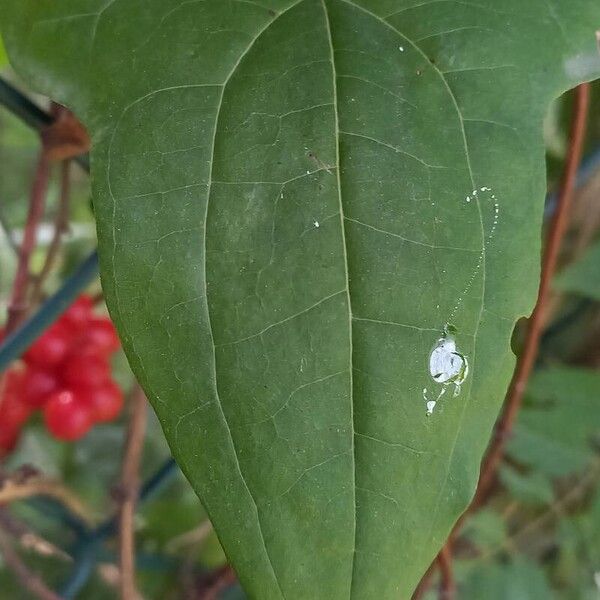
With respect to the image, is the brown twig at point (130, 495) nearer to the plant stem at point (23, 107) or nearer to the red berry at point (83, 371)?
the red berry at point (83, 371)

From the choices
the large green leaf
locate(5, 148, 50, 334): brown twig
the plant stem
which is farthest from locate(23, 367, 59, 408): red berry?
the large green leaf

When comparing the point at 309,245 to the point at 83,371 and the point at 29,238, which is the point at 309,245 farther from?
the point at 83,371

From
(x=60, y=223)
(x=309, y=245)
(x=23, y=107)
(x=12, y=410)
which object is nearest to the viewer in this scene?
(x=309, y=245)

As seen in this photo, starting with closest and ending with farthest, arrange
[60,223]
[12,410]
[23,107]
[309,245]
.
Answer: [309,245] → [23,107] → [60,223] → [12,410]

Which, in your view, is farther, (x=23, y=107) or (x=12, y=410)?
(x=12, y=410)

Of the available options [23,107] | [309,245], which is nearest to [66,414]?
[23,107]

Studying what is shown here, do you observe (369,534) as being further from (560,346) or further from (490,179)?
(560,346)

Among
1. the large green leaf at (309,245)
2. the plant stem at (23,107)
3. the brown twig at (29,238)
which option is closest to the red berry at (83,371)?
the brown twig at (29,238)

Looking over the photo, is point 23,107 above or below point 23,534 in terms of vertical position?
above
